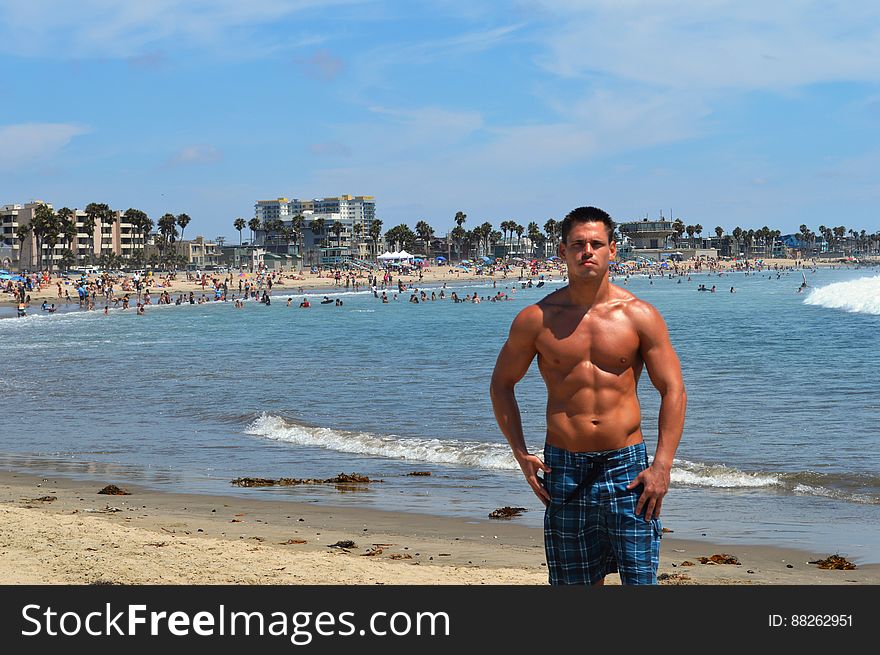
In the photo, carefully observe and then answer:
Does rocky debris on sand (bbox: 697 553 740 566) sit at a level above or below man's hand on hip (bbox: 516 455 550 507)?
below

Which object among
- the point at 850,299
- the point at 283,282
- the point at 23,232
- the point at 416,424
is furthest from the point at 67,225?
the point at 416,424

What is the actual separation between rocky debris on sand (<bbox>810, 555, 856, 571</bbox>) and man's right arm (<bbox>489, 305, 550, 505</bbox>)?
16.0ft

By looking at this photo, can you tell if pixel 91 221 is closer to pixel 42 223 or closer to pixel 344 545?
pixel 42 223

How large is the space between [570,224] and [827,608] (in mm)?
1744

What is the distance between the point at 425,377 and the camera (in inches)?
1079

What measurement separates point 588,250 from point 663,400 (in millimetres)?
671

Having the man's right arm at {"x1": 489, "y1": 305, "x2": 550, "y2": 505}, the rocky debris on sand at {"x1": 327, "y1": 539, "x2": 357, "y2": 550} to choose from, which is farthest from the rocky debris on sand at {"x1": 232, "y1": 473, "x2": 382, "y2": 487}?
the man's right arm at {"x1": 489, "y1": 305, "x2": 550, "y2": 505}

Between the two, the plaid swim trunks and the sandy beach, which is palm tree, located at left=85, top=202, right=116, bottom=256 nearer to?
the sandy beach

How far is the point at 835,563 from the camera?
27.6ft

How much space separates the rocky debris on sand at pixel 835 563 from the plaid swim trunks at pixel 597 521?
4702 mm

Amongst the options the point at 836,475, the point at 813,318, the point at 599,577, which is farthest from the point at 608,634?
the point at 813,318

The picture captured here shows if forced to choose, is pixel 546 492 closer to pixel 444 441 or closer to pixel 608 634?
pixel 608 634

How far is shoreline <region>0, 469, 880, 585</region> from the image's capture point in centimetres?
730

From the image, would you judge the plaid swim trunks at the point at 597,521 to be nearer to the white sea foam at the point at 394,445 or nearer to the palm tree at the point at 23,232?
the white sea foam at the point at 394,445
